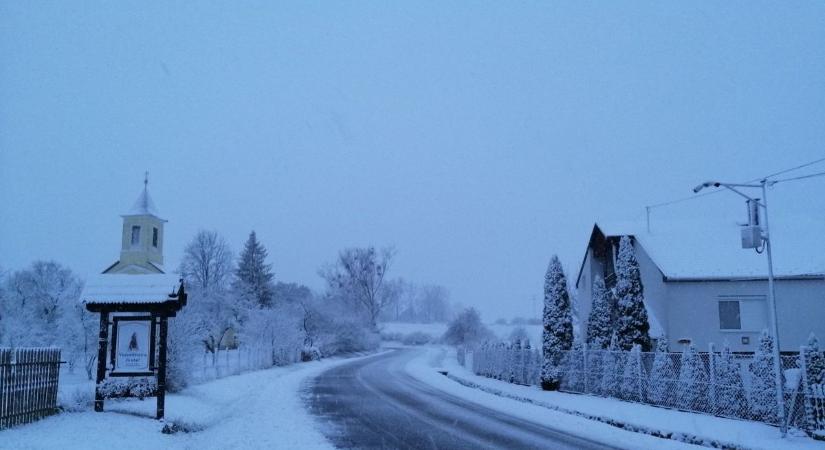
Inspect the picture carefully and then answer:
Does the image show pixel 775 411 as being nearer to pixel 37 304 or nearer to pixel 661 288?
pixel 661 288

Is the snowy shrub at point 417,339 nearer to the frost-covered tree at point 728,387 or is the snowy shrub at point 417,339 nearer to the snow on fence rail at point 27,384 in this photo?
the frost-covered tree at point 728,387

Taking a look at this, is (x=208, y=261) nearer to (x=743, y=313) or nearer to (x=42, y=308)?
(x=42, y=308)

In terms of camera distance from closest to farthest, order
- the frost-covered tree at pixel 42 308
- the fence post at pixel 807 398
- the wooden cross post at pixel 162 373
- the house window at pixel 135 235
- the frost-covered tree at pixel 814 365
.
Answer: the fence post at pixel 807 398 < the frost-covered tree at pixel 814 365 < the wooden cross post at pixel 162 373 < the house window at pixel 135 235 < the frost-covered tree at pixel 42 308

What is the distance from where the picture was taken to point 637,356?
20750 mm

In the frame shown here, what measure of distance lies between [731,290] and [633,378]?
35.9 ft

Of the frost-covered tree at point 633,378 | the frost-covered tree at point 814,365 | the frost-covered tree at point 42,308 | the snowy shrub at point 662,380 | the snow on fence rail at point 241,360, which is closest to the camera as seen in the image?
the frost-covered tree at point 814,365

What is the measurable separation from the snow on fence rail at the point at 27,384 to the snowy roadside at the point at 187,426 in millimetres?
304

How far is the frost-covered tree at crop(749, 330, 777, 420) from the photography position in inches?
623

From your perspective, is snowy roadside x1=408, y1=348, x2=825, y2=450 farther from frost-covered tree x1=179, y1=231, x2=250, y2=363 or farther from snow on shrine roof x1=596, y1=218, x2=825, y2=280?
frost-covered tree x1=179, y1=231, x2=250, y2=363

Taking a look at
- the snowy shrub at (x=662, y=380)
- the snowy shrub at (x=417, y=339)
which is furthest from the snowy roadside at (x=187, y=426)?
the snowy shrub at (x=417, y=339)

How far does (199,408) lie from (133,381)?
9.34 feet

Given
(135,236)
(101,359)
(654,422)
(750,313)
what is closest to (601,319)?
(750,313)

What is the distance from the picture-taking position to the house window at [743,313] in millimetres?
28536

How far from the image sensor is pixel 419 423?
1644 cm
